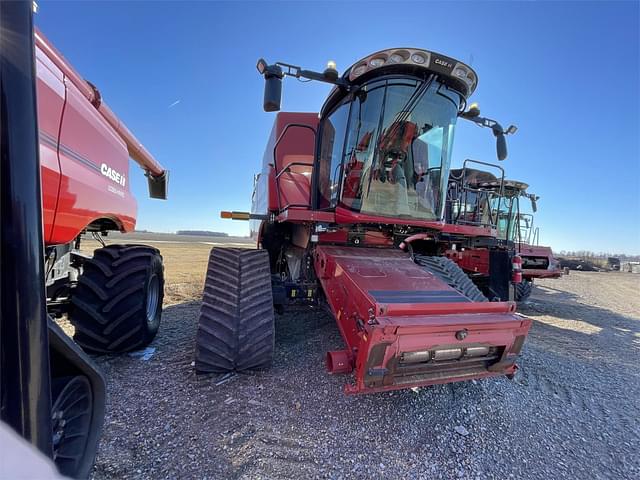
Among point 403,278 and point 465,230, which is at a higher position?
point 465,230

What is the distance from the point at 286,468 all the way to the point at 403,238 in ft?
9.18

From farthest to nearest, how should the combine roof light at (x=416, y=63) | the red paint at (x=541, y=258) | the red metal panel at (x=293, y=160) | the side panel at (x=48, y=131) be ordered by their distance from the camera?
the red paint at (x=541, y=258), the red metal panel at (x=293, y=160), the combine roof light at (x=416, y=63), the side panel at (x=48, y=131)

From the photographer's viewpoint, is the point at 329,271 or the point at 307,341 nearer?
the point at 329,271

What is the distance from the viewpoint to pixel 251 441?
2027mm

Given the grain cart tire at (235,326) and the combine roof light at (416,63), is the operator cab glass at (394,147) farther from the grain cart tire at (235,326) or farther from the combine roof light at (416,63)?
the grain cart tire at (235,326)

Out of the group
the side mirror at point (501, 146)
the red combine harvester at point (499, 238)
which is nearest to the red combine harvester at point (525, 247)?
the red combine harvester at point (499, 238)

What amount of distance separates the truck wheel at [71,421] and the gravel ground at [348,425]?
83 cm

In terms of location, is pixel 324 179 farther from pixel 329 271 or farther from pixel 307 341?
pixel 307 341

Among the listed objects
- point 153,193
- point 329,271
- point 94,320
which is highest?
point 153,193

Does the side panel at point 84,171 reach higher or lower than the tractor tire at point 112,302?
higher

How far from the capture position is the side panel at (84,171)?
1948 millimetres

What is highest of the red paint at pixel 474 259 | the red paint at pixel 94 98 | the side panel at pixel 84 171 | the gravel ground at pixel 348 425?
the red paint at pixel 94 98

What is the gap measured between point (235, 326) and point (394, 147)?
2.22 m

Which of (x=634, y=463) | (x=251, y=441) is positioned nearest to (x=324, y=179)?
(x=251, y=441)
